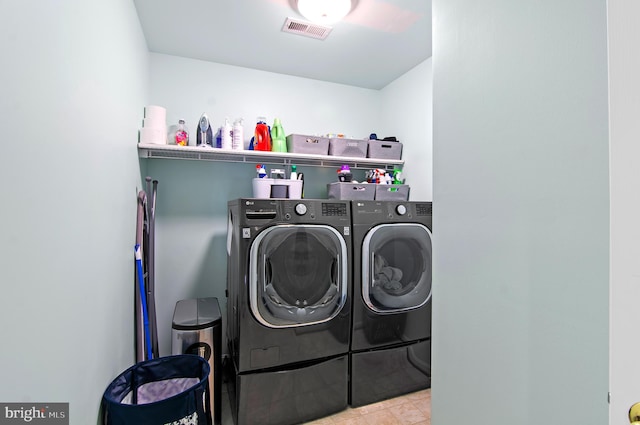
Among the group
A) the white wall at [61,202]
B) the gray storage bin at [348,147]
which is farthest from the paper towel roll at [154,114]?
the gray storage bin at [348,147]

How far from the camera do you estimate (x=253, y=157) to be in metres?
2.55

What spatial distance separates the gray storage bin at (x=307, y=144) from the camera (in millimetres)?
2574

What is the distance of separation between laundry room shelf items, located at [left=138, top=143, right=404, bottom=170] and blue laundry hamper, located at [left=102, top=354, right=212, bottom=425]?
1.38 metres

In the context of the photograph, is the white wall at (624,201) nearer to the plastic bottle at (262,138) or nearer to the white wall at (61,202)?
the white wall at (61,202)

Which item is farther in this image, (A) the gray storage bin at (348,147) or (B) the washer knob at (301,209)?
(A) the gray storage bin at (348,147)

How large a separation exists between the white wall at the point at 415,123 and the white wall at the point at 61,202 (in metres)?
2.22

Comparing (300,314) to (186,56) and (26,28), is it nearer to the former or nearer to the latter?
(26,28)

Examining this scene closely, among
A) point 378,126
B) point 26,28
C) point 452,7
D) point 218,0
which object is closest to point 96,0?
point 26,28

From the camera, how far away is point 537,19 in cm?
80

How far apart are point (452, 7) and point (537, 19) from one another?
1.15ft

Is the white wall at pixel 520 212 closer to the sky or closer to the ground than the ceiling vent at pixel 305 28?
closer to the ground

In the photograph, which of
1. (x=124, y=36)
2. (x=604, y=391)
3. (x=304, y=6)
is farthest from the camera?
(x=304, y=6)

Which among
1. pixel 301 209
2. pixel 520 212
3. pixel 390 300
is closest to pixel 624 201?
pixel 520 212

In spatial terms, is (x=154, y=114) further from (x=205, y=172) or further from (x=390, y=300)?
(x=390, y=300)
